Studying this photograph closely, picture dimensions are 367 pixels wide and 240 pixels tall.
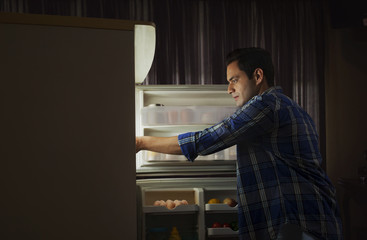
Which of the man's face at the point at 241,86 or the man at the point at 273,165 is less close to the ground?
the man's face at the point at 241,86

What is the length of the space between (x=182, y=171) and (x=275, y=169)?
1.54 meters

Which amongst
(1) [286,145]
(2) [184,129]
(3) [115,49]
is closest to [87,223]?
(3) [115,49]

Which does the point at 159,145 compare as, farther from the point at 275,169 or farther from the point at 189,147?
the point at 275,169

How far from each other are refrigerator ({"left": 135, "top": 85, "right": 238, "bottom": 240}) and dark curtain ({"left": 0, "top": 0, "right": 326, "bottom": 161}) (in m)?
0.69

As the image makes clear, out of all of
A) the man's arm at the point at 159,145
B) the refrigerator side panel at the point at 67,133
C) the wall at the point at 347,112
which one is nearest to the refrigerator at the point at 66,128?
the refrigerator side panel at the point at 67,133

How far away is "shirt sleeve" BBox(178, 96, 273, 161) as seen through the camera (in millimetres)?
1551

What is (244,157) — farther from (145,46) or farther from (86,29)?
(86,29)

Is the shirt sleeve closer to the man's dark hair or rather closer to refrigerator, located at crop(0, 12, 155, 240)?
the man's dark hair

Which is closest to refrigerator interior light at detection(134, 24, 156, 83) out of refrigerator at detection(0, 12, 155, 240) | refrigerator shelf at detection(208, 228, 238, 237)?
refrigerator at detection(0, 12, 155, 240)

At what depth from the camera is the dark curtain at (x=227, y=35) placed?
3.77m

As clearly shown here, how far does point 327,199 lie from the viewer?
1.55 meters

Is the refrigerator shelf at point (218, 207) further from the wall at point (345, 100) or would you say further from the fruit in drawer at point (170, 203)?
the wall at point (345, 100)

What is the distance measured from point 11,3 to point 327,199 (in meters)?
3.25

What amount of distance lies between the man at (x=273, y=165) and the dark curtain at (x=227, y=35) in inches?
87.2
